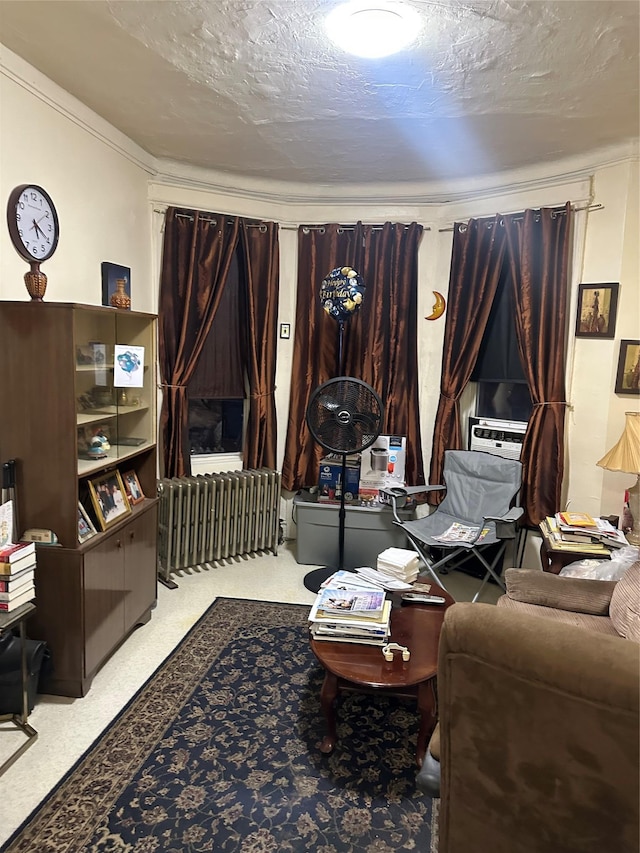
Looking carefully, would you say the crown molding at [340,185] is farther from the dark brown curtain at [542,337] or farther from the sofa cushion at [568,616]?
the sofa cushion at [568,616]

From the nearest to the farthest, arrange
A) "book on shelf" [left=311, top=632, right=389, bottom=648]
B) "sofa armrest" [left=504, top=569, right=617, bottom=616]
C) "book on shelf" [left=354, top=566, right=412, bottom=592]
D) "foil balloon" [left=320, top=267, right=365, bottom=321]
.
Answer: "book on shelf" [left=311, top=632, right=389, bottom=648]
"sofa armrest" [left=504, top=569, right=617, bottom=616]
"book on shelf" [left=354, top=566, right=412, bottom=592]
"foil balloon" [left=320, top=267, right=365, bottom=321]

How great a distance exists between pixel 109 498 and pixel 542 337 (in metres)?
2.72

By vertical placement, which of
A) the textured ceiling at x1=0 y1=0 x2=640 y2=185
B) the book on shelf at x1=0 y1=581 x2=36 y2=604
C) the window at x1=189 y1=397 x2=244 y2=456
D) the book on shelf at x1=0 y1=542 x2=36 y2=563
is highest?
the textured ceiling at x1=0 y1=0 x2=640 y2=185

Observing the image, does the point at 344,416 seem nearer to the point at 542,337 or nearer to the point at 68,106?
the point at 542,337

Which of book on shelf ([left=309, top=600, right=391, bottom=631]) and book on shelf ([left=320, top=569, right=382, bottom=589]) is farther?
book on shelf ([left=320, top=569, right=382, bottom=589])

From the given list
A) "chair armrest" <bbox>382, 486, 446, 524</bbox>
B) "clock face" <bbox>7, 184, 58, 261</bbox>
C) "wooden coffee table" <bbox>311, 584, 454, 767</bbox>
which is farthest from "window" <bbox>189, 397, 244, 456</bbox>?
"wooden coffee table" <bbox>311, 584, 454, 767</bbox>

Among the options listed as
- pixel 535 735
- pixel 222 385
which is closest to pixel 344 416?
pixel 222 385

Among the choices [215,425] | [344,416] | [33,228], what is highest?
[33,228]

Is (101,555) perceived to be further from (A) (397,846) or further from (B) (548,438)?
(B) (548,438)

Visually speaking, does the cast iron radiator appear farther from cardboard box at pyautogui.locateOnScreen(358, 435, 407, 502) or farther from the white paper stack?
the white paper stack

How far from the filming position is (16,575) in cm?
205

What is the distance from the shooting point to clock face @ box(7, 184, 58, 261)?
7.79 ft

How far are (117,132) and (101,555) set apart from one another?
2.35 meters

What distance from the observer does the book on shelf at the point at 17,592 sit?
6.62 feet
